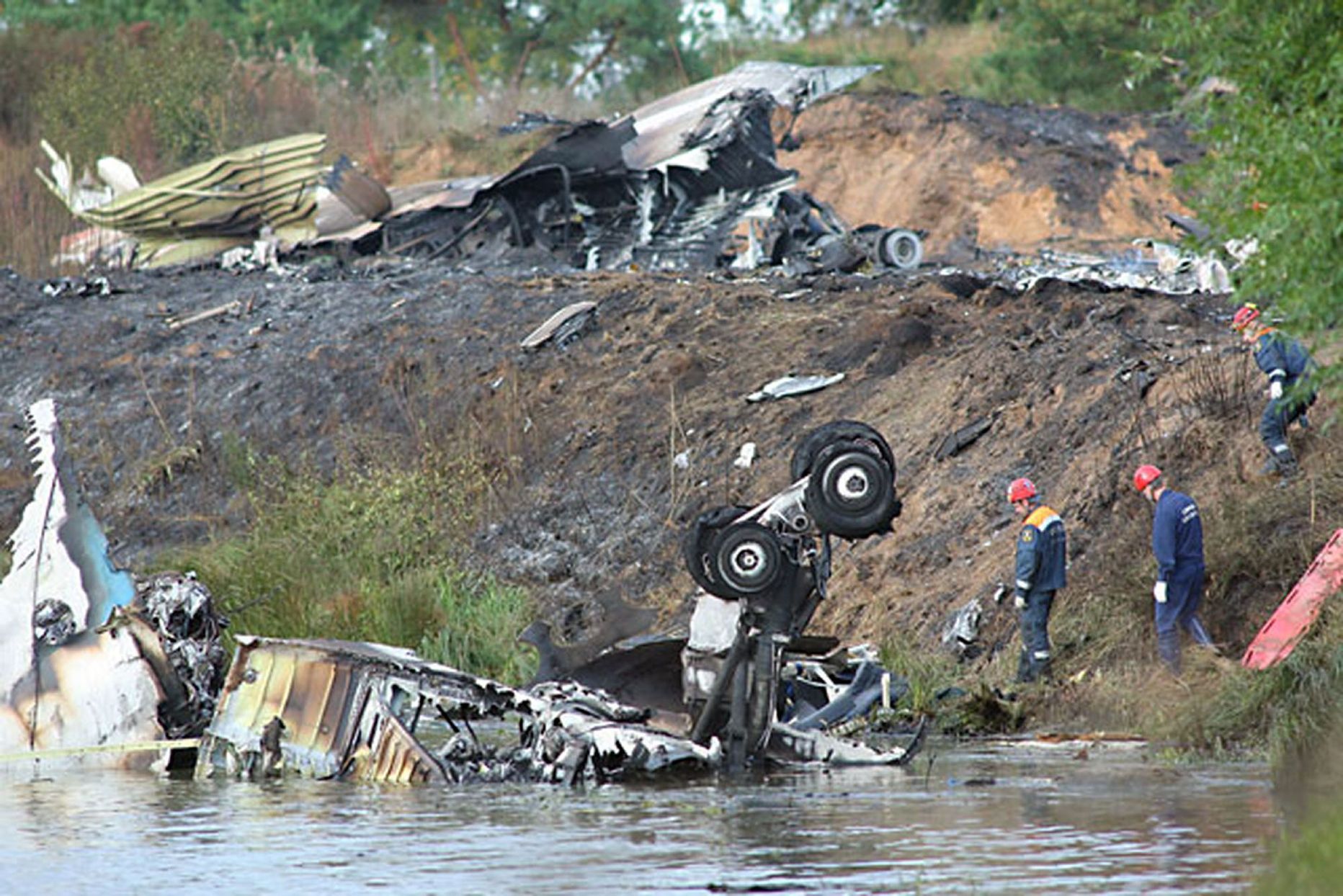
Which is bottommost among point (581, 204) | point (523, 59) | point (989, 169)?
point (581, 204)

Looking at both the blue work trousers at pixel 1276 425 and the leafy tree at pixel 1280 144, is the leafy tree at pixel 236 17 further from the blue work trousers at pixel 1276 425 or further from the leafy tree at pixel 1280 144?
the leafy tree at pixel 1280 144

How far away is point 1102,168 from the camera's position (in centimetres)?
3734

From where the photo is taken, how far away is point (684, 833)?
38.9ft

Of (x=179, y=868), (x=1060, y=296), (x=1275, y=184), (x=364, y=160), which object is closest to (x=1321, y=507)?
(x=1060, y=296)

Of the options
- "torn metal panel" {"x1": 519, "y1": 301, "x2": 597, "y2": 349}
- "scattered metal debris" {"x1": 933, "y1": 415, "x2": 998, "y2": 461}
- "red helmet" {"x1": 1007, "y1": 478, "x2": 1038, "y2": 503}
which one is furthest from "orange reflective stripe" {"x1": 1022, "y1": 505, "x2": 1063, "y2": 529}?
"torn metal panel" {"x1": 519, "y1": 301, "x2": 597, "y2": 349}

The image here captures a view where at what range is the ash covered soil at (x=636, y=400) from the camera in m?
19.7

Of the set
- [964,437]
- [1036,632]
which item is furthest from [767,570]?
[964,437]

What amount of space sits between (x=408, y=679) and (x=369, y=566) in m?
9.88

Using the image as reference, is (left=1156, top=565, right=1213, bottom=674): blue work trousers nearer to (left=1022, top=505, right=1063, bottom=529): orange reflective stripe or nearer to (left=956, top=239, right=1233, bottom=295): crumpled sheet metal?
(left=1022, top=505, right=1063, bottom=529): orange reflective stripe

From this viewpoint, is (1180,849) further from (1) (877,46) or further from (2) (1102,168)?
(1) (877,46)

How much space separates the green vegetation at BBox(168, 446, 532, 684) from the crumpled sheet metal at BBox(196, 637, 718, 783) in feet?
19.7

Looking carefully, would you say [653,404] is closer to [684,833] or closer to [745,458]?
[745,458]

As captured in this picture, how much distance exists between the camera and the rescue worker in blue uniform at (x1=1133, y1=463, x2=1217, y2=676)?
52.2 feet

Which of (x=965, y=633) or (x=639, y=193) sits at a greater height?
(x=639, y=193)
